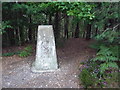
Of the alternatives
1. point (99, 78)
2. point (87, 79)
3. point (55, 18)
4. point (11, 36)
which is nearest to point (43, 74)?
point (87, 79)

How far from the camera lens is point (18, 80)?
4.39 meters

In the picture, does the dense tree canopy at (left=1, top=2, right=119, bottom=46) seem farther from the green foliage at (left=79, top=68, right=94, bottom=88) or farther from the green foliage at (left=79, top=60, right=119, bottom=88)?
the green foliage at (left=79, top=68, right=94, bottom=88)

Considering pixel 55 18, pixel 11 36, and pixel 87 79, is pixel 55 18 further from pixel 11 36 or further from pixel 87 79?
pixel 87 79

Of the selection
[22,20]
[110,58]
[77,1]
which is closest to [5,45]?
[22,20]

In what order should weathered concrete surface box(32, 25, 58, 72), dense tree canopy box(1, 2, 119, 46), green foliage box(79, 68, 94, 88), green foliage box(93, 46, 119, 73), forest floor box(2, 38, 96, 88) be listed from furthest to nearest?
weathered concrete surface box(32, 25, 58, 72), dense tree canopy box(1, 2, 119, 46), forest floor box(2, 38, 96, 88), green foliage box(93, 46, 119, 73), green foliage box(79, 68, 94, 88)

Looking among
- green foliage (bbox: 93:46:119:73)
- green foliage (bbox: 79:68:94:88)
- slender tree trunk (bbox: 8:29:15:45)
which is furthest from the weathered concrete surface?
slender tree trunk (bbox: 8:29:15:45)

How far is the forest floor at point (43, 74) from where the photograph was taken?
4.09 m

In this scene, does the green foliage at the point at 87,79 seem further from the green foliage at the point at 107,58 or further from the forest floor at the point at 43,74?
the green foliage at the point at 107,58

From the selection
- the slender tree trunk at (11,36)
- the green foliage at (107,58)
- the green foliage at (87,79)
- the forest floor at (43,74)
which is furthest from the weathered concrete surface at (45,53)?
the slender tree trunk at (11,36)

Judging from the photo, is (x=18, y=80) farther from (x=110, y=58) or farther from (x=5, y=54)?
(x=110, y=58)

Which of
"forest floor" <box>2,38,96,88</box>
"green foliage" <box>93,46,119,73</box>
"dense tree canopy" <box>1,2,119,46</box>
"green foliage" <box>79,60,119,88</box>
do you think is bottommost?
"forest floor" <box>2,38,96,88</box>

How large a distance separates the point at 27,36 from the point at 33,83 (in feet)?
18.0

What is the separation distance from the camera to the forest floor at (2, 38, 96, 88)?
4.09 m

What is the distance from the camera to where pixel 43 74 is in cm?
471
